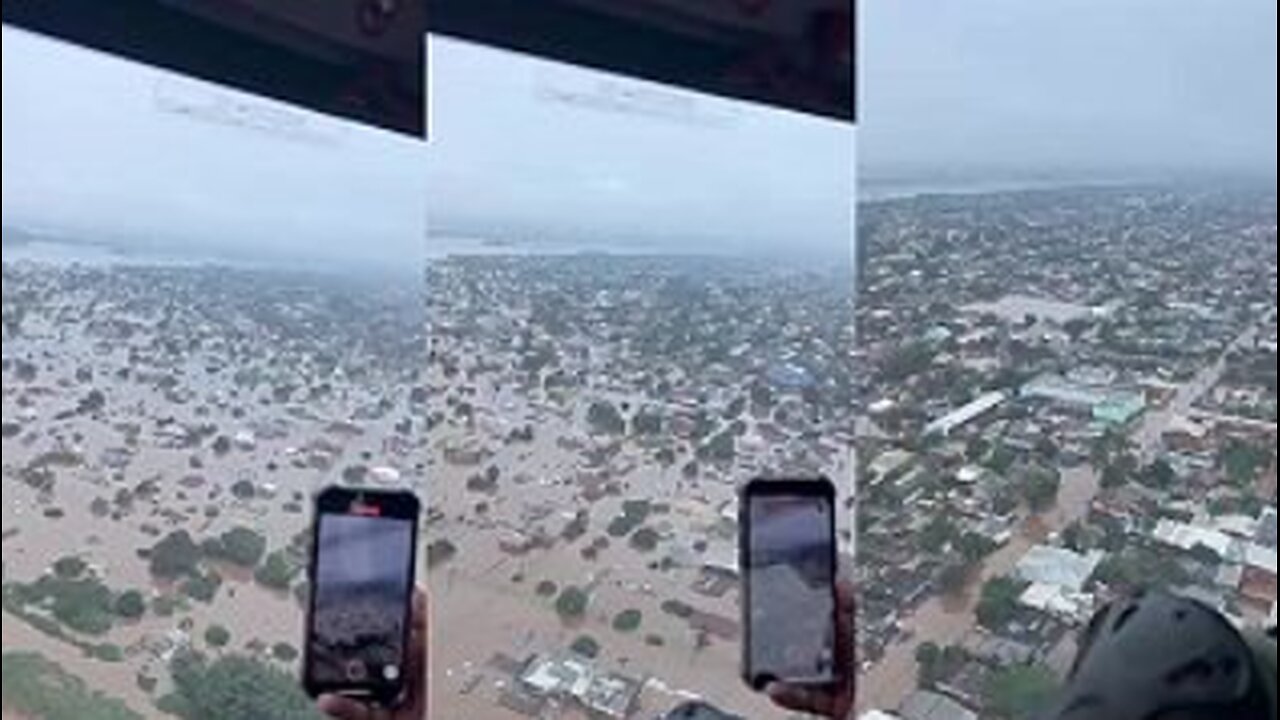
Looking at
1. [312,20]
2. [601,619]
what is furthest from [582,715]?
[312,20]

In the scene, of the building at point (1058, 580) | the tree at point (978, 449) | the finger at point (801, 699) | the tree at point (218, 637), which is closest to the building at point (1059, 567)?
the building at point (1058, 580)

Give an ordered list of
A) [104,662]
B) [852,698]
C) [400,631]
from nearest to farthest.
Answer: [400,631] < [852,698] < [104,662]

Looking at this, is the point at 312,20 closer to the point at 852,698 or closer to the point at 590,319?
the point at 590,319

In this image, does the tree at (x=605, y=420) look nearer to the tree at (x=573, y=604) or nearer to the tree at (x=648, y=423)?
the tree at (x=648, y=423)

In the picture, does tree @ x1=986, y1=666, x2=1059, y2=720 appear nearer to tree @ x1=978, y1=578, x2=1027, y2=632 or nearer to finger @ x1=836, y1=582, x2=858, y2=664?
tree @ x1=978, y1=578, x2=1027, y2=632

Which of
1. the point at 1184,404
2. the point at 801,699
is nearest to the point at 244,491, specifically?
the point at 801,699

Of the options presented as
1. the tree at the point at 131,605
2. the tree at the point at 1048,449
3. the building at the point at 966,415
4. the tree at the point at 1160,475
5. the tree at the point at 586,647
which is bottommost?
the tree at the point at 586,647
